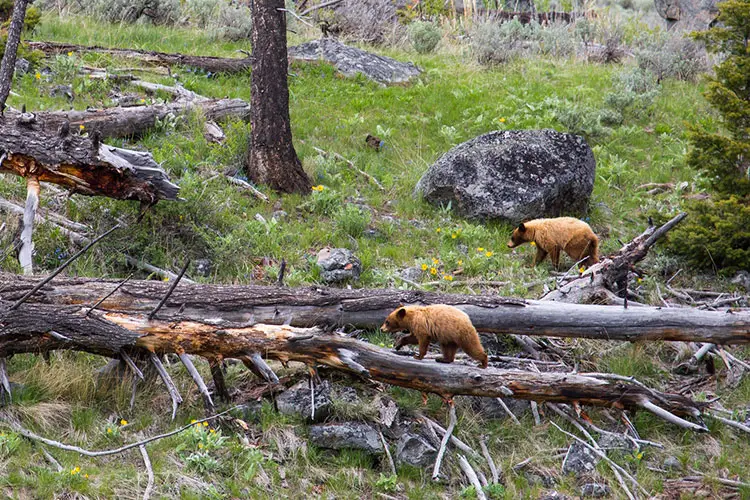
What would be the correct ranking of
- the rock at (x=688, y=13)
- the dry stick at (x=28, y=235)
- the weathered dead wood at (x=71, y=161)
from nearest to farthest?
the dry stick at (x=28, y=235), the weathered dead wood at (x=71, y=161), the rock at (x=688, y=13)

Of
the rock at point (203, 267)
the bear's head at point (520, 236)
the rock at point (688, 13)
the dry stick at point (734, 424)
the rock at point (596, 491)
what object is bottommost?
the rock at point (596, 491)

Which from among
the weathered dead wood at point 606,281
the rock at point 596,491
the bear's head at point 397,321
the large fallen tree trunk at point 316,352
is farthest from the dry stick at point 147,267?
the rock at point 596,491

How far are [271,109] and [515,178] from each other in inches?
137

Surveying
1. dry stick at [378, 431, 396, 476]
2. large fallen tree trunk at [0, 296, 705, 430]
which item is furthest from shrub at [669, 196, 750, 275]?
dry stick at [378, 431, 396, 476]

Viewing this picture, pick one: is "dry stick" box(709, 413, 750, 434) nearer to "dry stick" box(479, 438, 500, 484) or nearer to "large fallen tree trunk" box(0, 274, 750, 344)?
"large fallen tree trunk" box(0, 274, 750, 344)

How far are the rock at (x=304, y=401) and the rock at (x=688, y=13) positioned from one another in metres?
17.3

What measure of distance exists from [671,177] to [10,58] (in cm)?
953

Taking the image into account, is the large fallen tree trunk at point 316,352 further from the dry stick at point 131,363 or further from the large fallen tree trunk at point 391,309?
the large fallen tree trunk at point 391,309

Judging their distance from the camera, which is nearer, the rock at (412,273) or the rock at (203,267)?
the rock at (203,267)

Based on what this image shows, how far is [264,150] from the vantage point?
33.9 feet

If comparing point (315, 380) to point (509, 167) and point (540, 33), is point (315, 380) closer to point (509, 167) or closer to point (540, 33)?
point (509, 167)

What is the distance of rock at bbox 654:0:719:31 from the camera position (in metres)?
20.1

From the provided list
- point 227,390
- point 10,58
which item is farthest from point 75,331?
point 10,58

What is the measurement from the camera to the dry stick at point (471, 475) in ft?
17.8
